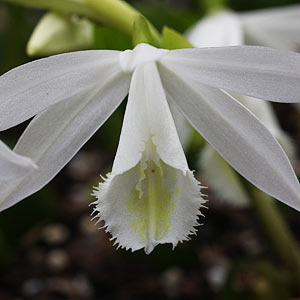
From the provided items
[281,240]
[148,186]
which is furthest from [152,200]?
[281,240]

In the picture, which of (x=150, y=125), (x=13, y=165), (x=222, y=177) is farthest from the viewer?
(x=222, y=177)

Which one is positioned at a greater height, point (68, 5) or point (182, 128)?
point (68, 5)

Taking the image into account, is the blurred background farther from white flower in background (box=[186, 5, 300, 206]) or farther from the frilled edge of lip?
the frilled edge of lip

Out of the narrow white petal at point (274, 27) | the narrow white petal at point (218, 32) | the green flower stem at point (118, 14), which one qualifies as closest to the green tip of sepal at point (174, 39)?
the green flower stem at point (118, 14)

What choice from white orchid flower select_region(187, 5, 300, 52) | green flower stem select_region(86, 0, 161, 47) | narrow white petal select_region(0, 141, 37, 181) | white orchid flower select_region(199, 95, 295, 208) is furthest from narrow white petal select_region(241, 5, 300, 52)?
narrow white petal select_region(0, 141, 37, 181)

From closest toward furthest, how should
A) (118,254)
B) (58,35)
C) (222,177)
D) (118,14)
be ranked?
(118,14)
(58,35)
(222,177)
(118,254)

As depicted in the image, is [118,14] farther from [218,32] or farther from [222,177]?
[222,177]

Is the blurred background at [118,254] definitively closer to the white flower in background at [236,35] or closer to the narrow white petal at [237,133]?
the white flower in background at [236,35]
